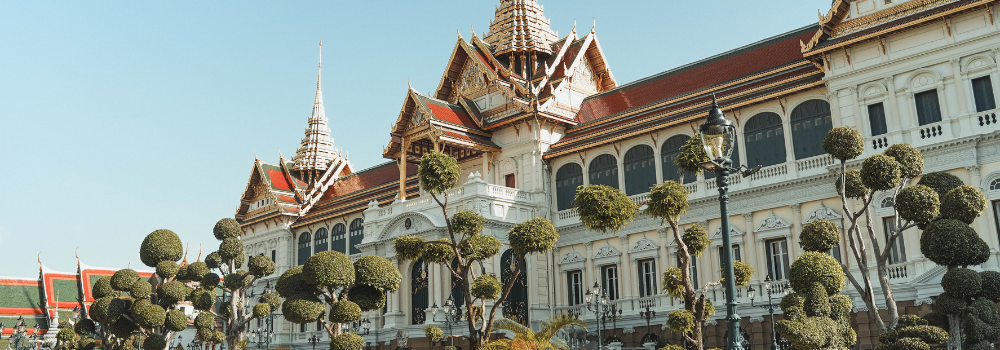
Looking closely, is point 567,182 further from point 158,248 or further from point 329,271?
point 158,248

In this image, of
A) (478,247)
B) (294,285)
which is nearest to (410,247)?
(478,247)

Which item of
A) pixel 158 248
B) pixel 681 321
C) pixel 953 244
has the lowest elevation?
pixel 681 321

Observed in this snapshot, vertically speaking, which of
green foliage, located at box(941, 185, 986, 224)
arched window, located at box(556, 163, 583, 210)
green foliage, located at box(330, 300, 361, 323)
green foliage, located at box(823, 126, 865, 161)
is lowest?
green foliage, located at box(330, 300, 361, 323)

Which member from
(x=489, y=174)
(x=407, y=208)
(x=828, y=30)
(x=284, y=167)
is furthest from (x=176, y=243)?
(x=828, y=30)

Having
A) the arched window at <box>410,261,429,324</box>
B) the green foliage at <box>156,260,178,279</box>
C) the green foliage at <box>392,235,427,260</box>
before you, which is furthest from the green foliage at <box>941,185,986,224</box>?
the green foliage at <box>156,260,178,279</box>

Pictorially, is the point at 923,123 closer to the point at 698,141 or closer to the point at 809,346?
the point at 698,141

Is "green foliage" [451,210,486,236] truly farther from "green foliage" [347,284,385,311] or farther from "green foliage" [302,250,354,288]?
"green foliage" [302,250,354,288]

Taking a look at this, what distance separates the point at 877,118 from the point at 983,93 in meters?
2.79

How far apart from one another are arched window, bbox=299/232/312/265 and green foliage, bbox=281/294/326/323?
22.4 metres

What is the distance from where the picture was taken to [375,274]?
22.1 m

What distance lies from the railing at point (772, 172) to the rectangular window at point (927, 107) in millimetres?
4107

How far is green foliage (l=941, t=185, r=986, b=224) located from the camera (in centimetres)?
1698

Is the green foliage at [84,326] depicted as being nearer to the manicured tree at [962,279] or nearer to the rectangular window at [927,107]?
the manicured tree at [962,279]

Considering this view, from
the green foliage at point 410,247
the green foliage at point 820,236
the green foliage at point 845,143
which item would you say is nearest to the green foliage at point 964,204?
the green foliage at point 845,143
